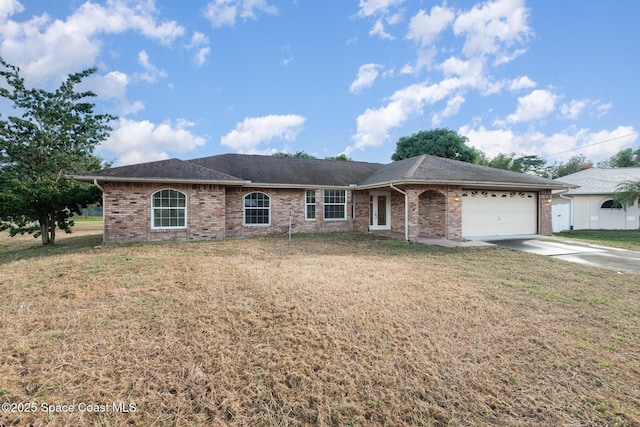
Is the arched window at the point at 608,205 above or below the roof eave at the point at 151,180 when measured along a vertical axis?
below

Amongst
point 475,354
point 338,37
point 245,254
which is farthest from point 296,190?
point 475,354

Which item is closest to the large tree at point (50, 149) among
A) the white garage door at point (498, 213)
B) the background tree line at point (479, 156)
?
the white garage door at point (498, 213)

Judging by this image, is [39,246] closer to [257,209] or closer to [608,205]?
[257,209]

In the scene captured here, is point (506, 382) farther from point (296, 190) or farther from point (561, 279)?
point (296, 190)

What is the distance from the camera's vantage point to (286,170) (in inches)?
588

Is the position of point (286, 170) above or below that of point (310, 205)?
above

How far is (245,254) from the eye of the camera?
27.5ft

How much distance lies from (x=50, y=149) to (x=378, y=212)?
62.9 feet

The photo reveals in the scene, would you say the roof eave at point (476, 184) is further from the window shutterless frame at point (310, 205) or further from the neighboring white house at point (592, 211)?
the neighboring white house at point (592, 211)

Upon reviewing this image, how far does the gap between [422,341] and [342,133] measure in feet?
68.0

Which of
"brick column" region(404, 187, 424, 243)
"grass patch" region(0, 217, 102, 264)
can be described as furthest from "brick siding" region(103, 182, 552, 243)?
"grass patch" region(0, 217, 102, 264)

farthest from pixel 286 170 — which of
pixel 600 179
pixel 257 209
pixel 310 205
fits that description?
pixel 600 179

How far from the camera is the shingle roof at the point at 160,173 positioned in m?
9.98

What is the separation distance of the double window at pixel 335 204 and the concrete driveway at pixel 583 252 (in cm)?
716
